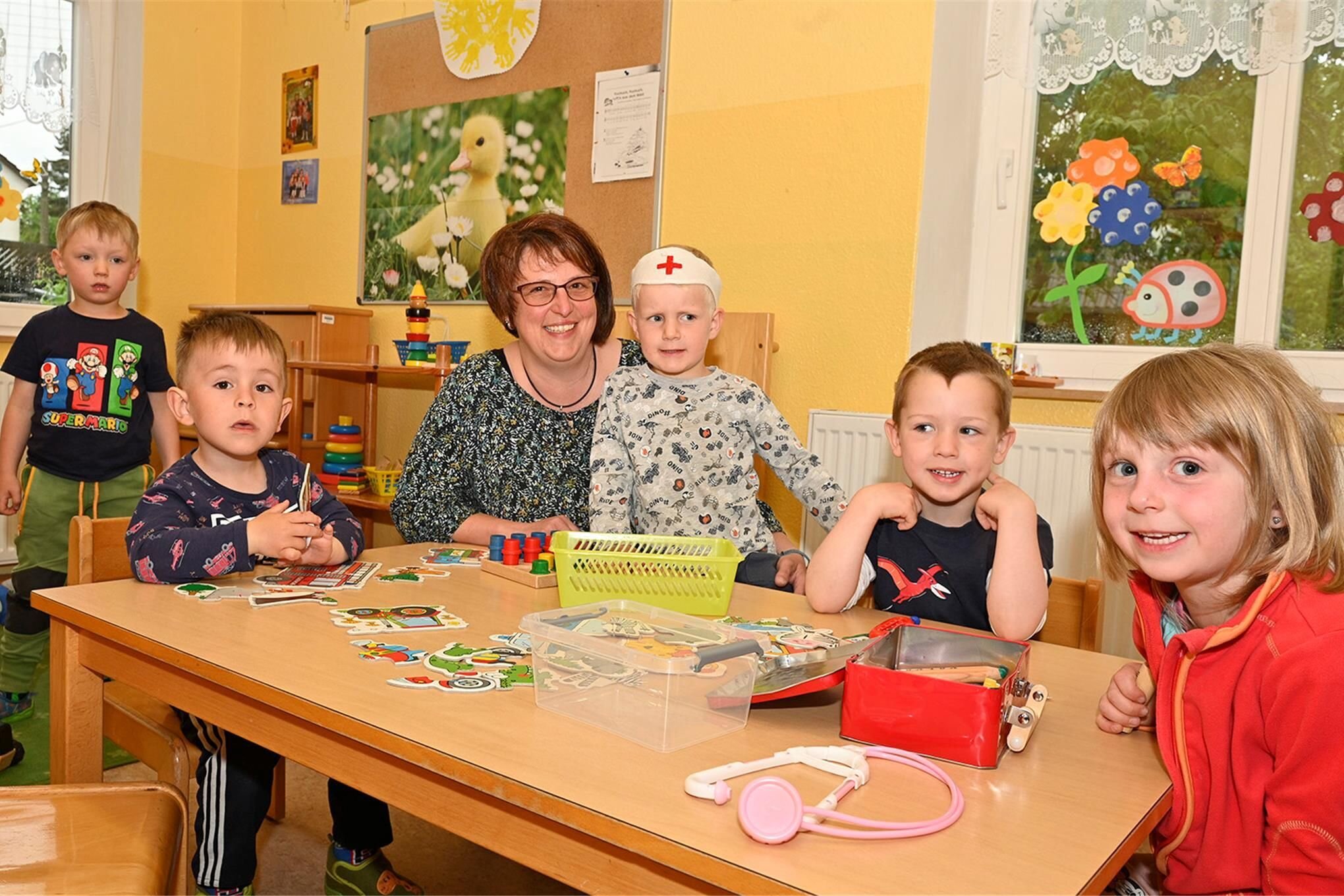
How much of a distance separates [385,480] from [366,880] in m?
2.31

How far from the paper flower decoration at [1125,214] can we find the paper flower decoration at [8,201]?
402 cm

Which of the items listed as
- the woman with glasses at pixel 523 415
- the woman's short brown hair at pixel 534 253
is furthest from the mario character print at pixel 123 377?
the woman's short brown hair at pixel 534 253

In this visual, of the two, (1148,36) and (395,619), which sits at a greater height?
(1148,36)

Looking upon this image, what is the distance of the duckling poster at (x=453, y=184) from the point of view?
3.70 metres

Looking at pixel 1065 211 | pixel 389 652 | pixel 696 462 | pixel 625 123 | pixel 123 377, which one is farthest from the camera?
pixel 625 123

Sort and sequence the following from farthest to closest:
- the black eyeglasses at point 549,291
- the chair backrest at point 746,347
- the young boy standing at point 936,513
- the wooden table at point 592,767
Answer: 1. the chair backrest at point 746,347
2. the black eyeglasses at point 549,291
3. the young boy standing at point 936,513
4. the wooden table at point 592,767

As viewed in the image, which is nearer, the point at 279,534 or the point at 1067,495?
the point at 279,534

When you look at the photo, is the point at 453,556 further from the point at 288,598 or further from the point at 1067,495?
the point at 1067,495

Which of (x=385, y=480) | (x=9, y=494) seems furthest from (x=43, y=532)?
(x=385, y=480)

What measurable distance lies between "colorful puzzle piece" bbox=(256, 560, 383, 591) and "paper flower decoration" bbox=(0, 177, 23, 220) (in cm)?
332

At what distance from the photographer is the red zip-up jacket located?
931mm

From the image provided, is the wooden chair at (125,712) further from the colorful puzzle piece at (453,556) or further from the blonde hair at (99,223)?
the blonde hair at (99,223)

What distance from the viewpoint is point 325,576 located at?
1.55 metres

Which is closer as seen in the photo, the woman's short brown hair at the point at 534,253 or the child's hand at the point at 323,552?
the child's hand at the point at 323,552
